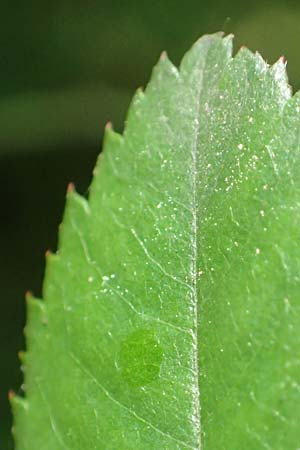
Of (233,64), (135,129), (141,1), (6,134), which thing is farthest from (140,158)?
(141,1)

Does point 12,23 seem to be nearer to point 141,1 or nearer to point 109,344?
point 141,1

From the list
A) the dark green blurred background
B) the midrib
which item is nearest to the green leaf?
the midrib

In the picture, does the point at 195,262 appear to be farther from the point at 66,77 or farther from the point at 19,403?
the point at 66,77

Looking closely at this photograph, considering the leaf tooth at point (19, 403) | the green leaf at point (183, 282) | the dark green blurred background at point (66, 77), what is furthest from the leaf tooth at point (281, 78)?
the dark green blurred background at point (66, 77)

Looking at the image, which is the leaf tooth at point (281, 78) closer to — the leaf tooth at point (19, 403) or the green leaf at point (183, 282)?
the green leaf at point (183, 282)

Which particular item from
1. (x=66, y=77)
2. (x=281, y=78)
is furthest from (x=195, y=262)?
(x=66, y=77)

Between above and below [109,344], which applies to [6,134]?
above
